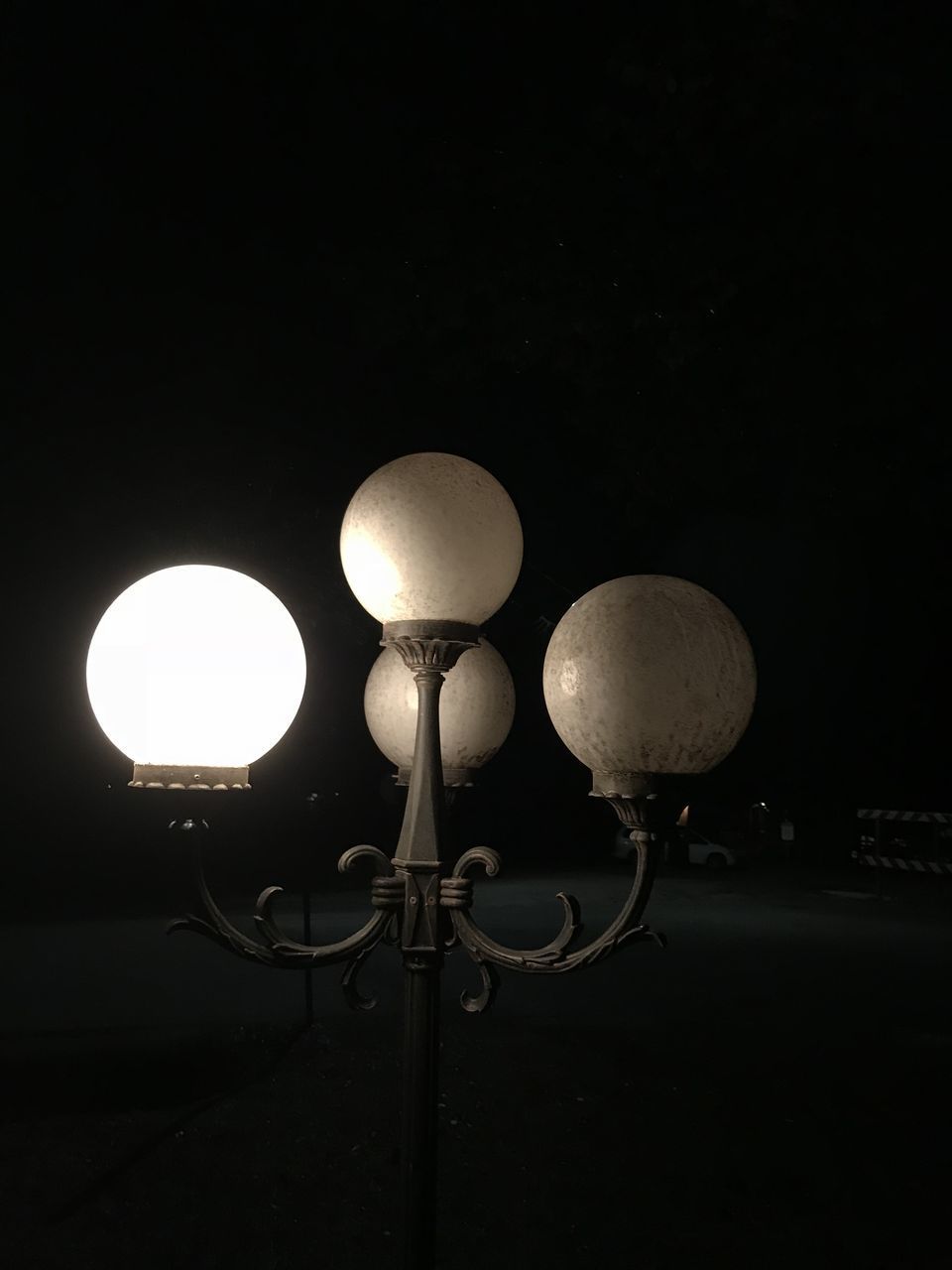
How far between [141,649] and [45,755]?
18.5m

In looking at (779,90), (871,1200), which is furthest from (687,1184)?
(779,90)

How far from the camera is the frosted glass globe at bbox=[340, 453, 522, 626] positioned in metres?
2.36

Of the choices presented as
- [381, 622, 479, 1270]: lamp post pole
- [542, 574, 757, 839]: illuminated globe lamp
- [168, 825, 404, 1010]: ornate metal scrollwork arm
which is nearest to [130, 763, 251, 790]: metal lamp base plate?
[168, 825, 404, 1010]: ornate metal scrollwork arm

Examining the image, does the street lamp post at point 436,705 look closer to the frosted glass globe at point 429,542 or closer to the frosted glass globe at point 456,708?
the frosted glass globe at point 429,542

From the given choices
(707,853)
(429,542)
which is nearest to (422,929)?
(429,542)

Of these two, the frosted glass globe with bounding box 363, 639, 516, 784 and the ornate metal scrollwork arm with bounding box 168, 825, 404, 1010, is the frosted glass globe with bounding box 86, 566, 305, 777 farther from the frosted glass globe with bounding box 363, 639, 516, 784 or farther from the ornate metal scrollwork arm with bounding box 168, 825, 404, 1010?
the frosted glass globe with bounding box 363, 639, 516, 784

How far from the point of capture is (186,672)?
214 centimetres

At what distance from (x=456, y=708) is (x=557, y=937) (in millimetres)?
801

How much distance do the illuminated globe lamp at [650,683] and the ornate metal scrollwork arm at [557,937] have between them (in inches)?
5.0

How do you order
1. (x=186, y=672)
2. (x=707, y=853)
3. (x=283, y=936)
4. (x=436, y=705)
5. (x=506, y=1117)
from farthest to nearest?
1. (x=707, y=853)
2. (x=506, y=1117)
3. (x=436, y=705)
4. (x=283, y=936)
5. (x=186, y=672)

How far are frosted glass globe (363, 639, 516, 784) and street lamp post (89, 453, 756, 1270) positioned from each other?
0.35 meters

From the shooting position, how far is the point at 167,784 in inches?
84.4

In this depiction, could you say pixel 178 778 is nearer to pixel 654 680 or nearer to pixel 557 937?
pixel 557 937

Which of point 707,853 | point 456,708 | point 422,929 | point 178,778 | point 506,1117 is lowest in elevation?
point 707,853
